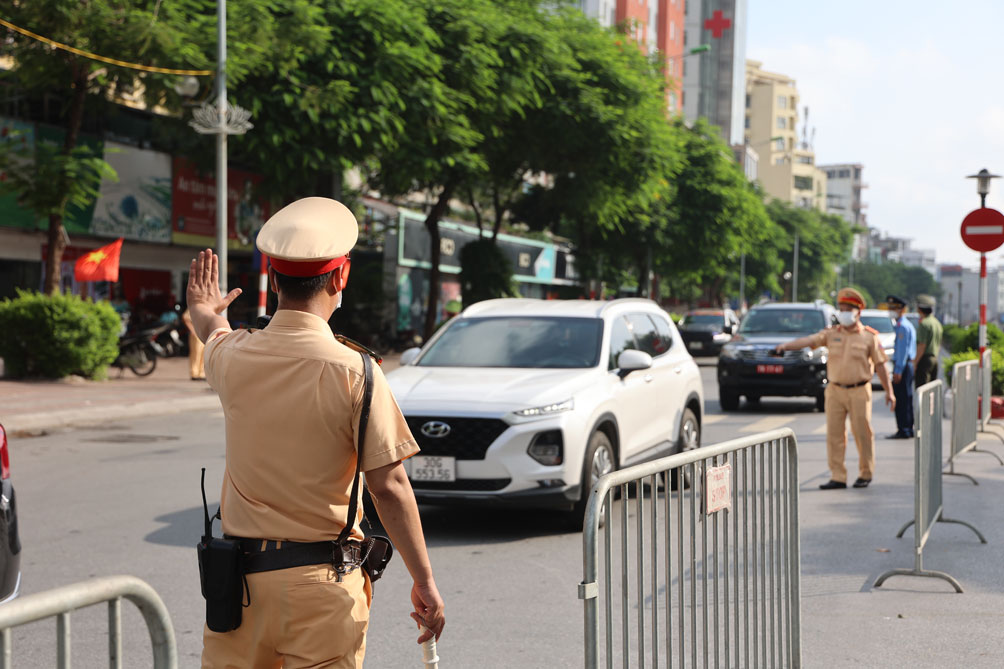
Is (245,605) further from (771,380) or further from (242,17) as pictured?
(242,17)

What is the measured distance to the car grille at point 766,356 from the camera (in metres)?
17.8

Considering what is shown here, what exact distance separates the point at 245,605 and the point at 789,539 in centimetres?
239

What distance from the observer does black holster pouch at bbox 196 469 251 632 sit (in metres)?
2.73

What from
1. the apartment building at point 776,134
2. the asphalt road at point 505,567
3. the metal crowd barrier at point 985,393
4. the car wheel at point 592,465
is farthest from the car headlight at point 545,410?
the apartment building at point 776,134

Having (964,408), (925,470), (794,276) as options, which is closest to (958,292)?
(794,276)

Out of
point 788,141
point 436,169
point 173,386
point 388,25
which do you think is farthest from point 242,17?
point 788,141

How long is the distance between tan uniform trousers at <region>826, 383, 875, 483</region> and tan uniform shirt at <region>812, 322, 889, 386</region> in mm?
101

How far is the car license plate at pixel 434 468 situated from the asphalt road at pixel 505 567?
1.43 feet

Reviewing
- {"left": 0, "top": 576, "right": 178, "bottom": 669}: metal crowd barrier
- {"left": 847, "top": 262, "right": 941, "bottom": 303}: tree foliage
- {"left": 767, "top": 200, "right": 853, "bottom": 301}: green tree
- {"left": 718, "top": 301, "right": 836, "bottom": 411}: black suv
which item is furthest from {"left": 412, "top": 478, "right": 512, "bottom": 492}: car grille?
{"left": 847, "top": 262, "right": 941, "bottom": 303}: tree foliage

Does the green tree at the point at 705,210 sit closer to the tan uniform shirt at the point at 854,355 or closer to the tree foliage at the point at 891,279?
the tan uniform shirt at the point at 854,355

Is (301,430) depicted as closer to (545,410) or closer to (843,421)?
(545,410)

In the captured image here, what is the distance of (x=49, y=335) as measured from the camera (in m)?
19.0

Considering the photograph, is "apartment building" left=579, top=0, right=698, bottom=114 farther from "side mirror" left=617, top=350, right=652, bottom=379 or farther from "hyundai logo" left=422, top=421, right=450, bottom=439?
"hyundai logo" left=422, top=421, right=450, bottom=439

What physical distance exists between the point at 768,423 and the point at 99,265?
13113 millimetres
